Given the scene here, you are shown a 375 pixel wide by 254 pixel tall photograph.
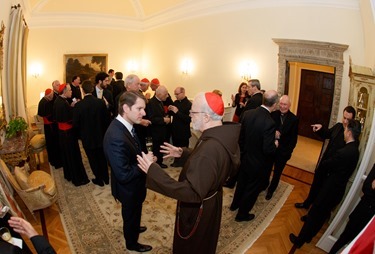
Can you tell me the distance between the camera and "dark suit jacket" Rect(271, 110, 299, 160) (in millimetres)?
4996

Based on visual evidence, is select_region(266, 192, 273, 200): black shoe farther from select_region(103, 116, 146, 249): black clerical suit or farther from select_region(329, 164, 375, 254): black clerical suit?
select_region(103, 116, 146, 249): black clerical suit

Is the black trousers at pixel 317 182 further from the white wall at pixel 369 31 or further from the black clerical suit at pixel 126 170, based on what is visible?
the black clerical suit at pixel 126 170

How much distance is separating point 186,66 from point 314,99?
4.61 meters

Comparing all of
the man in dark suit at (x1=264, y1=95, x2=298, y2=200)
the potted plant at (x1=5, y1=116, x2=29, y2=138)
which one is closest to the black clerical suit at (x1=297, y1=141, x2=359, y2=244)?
the man in dark suit at (x1=264, y1=95, x2=298, y2=200)

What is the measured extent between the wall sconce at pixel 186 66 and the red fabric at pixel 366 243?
8809 mm

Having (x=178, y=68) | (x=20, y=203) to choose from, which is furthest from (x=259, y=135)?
(x=178, y=68)

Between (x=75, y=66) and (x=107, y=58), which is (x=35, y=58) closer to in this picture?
(x=75, y=66)

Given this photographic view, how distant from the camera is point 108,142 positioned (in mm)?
2977

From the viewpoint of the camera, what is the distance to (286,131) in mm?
5023

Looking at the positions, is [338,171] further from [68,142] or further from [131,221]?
[68,142]

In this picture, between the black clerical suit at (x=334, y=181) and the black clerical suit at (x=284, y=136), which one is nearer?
the black clerical suit at (x=334, y=181)

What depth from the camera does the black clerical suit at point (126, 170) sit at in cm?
296

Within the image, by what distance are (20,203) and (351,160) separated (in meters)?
5.27

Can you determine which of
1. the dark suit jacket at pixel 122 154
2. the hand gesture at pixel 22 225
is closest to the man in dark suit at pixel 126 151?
the dark suit jacket at pixel 122 154
